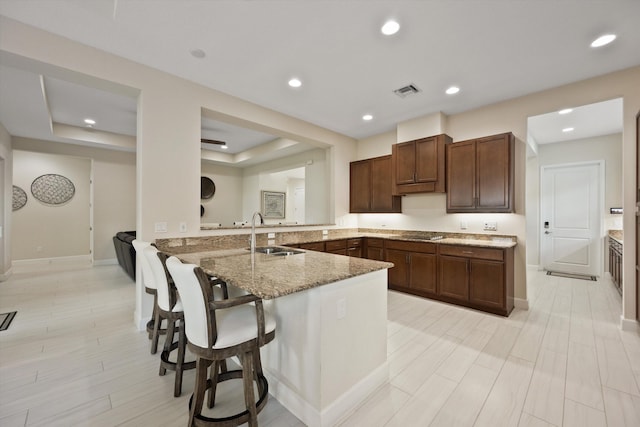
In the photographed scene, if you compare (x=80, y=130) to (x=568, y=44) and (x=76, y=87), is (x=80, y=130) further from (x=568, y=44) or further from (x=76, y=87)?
(x=568, y=44)

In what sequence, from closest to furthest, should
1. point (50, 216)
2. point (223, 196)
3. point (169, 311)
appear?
point (169, 311), point (50, 216), point (223, 196)

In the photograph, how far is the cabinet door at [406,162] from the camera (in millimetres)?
4289

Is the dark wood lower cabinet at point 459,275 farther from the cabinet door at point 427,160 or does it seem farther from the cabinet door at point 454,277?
the cabinet door at point 427,160

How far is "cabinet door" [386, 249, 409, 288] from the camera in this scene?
411cm

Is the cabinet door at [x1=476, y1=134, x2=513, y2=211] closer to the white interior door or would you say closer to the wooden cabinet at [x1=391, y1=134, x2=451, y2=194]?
the wooden cabinet at [x1=391, y1=134, x2=451, y2=194]

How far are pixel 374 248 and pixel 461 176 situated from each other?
179 cm

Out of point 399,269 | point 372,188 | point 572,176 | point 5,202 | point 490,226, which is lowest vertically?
point 399,269

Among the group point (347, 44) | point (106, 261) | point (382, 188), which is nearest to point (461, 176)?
point (382, 188)

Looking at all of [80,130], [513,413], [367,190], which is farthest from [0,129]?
[513,413]

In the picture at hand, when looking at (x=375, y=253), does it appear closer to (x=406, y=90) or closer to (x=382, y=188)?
(x=382, y=188)

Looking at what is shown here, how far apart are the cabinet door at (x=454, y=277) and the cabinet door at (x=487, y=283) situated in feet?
0.23

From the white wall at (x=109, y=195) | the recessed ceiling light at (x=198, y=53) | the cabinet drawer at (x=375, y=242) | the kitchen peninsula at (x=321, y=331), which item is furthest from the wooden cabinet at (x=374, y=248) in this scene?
the white wall at (x=109, y=195)

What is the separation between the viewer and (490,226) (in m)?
3.81

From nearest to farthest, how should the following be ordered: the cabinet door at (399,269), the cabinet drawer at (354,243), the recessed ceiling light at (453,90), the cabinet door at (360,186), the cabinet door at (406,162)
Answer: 1. the recessed ceiling light at (453,90)
2. the cabinet door at (399,269)
3. the cabinet door at (406,162)
4. the cabinet drawer at (354,243)
5. the cabinet door at (360,186)
